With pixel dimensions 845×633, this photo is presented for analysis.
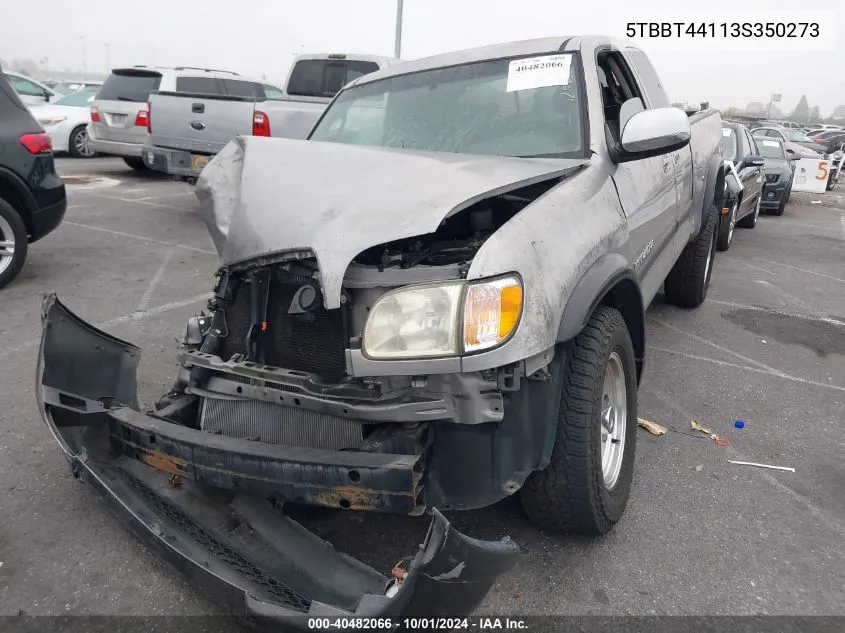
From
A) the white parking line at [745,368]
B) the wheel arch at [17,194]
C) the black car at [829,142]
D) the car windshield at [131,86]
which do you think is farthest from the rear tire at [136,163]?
the black car at [829,142]

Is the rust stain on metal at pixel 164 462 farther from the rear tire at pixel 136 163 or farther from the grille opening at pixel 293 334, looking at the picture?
the rear tire at pixel 136 163

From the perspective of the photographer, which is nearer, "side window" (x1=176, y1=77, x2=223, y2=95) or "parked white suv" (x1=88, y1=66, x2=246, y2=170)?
"parked white suv" (x1=88, y1=66, x2=246, y2=170)

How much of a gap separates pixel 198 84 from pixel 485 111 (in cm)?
927

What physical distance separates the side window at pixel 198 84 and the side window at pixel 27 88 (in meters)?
5.51

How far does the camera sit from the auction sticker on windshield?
332 cm

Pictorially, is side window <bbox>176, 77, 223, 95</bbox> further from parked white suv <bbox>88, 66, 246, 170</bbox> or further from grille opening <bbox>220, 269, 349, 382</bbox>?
grille opening <bbox>220, 269, 349, 382</bbox>

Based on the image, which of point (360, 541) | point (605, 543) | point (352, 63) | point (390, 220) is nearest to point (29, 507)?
point (360, 541)

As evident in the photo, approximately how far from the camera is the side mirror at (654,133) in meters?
2.94

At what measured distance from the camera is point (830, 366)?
4.85 m

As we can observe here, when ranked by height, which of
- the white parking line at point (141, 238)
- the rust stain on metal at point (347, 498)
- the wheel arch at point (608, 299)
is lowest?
the white parking line at point (141, 238)

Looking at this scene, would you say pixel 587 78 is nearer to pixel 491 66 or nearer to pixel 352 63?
pixel 491 66

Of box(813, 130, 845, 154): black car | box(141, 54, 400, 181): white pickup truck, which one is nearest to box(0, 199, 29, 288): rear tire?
box(141, 54, 400, 181): white pickup truck

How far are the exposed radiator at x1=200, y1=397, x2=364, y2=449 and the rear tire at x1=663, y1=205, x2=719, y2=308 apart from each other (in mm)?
4366

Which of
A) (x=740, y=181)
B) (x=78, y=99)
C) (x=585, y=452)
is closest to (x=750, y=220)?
(x=740, y=181)
